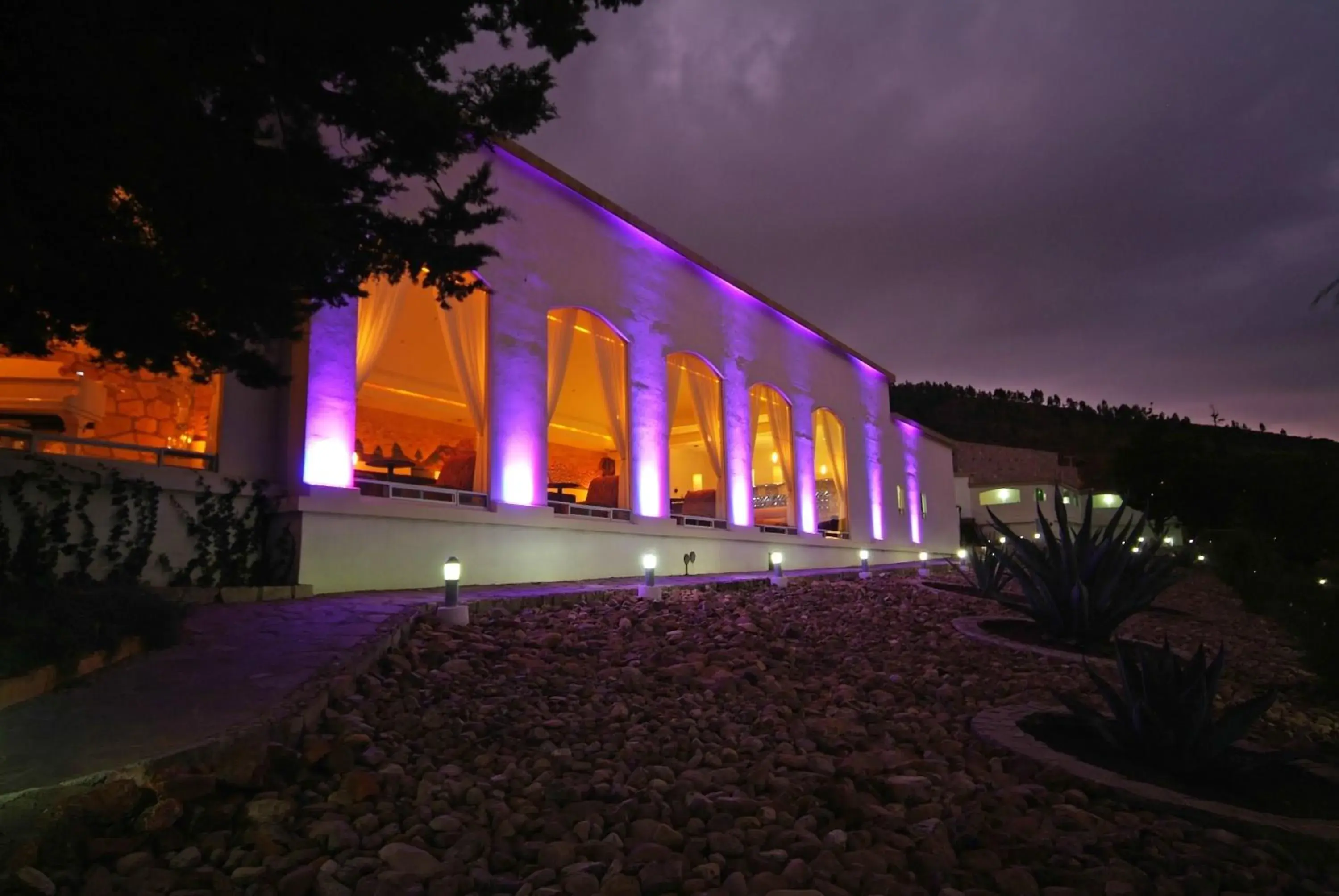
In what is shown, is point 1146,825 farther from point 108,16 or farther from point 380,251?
point 108,16

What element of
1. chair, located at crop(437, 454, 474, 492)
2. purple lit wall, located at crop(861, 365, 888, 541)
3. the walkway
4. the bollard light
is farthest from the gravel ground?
purple lit wall, located at crop(861, 365, 888, 541)

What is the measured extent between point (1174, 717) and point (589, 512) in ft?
24.9

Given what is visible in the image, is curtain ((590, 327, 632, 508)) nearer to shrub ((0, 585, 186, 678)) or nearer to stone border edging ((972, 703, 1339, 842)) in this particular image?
shrub ((0, 585, 186, 678))

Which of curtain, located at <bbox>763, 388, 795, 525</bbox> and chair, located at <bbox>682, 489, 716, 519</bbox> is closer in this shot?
chair, located at <bbox>682, 489, 716, 519</bbox>

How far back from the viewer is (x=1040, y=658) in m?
5.42

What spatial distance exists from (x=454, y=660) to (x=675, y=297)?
876 cm

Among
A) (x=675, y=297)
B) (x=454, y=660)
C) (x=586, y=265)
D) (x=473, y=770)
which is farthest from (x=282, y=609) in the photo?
(x=675, y=297)

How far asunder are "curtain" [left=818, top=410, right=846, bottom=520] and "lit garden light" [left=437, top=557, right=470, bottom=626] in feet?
42.4

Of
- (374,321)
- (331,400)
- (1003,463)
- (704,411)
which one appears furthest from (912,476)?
(1003,463)

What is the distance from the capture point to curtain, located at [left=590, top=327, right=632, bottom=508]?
36.1ft

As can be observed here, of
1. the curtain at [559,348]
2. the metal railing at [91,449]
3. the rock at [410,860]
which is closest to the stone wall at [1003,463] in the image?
the curtain at [559,348]

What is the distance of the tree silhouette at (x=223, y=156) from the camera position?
9.95 feet

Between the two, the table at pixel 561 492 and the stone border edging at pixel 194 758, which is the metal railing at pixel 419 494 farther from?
the stone border edging at pixel 194 758

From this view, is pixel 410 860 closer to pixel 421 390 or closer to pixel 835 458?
pixel 421 390
